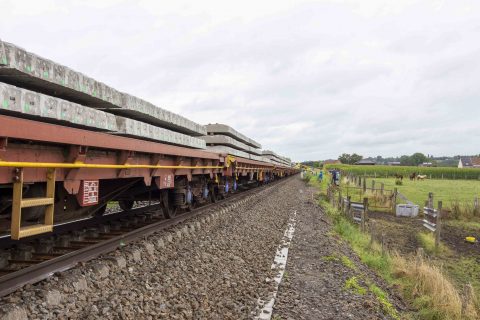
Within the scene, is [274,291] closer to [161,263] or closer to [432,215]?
[161,263]

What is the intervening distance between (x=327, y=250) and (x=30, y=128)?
6.42 m

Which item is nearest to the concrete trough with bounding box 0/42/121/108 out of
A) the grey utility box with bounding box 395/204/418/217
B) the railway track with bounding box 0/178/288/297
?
the railway track with bounding box 0/178/288/297

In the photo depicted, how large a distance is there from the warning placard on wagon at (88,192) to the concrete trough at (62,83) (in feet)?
3.29

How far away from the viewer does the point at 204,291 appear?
4.60 metres

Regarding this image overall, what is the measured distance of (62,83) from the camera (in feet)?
12.8

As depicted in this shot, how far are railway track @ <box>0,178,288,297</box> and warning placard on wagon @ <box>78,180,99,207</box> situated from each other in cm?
68

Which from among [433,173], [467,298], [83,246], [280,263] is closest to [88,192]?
[83,246]

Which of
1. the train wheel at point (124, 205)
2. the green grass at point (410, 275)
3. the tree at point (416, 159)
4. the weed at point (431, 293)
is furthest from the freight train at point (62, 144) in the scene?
the tree at point (416, 159)

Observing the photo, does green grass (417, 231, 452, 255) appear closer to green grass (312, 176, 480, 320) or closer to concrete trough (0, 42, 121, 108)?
green grass (312, 176, 480, 320)

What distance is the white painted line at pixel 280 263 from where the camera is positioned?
14.4 feet

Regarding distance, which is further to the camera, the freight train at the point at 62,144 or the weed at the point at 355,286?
the weed at the point at 355,286

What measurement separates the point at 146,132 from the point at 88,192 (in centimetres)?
160

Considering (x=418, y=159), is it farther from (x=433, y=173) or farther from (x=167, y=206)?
(x=167, y=206)

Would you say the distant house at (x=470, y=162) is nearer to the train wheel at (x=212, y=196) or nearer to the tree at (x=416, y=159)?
the tree at (x=416, y=159)
